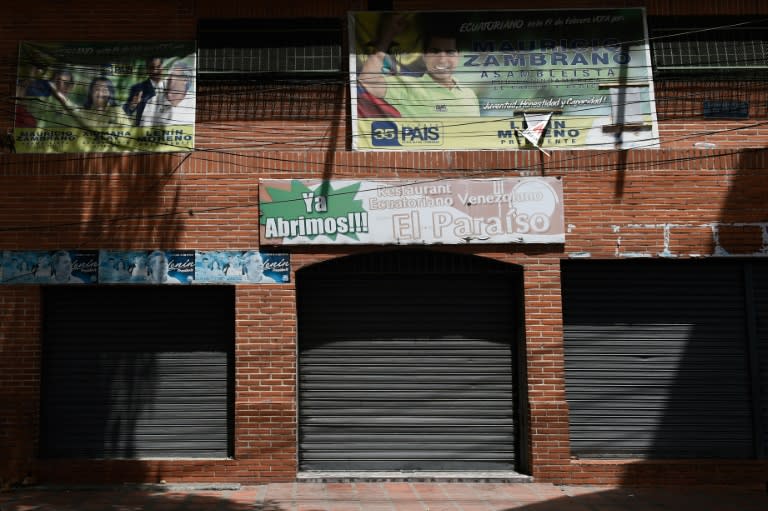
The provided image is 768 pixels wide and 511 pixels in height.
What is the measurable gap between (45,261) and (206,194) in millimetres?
2376

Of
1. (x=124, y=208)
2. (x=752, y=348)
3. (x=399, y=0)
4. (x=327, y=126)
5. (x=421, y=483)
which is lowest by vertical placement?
(x=421, y=483)

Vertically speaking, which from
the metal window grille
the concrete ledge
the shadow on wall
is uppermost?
the metal window grille

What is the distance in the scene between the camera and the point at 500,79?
35.4 ft

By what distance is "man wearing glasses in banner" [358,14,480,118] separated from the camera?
10.7 metres

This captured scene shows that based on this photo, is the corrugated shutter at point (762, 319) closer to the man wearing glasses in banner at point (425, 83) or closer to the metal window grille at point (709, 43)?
the metal window grille at point (709, 43)

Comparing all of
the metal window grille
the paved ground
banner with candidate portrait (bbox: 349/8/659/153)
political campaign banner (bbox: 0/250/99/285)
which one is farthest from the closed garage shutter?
the metal window grille

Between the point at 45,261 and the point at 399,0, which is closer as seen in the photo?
the point at 45,261

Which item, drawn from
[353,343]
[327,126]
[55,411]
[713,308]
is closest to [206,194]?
[327,126]

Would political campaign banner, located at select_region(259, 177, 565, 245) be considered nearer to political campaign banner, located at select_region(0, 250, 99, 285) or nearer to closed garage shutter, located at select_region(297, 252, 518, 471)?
closed garage shutter, located at select_region(297, 252, 518, 471)

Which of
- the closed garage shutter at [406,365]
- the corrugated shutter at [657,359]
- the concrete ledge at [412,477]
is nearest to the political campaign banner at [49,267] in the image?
the closed garage shutter at [406,365]

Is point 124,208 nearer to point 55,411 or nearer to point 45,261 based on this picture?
point 45,261

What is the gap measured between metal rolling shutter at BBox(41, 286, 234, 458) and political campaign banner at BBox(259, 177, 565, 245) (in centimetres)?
148

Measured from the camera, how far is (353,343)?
10.6 metres

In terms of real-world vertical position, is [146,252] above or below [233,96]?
below
